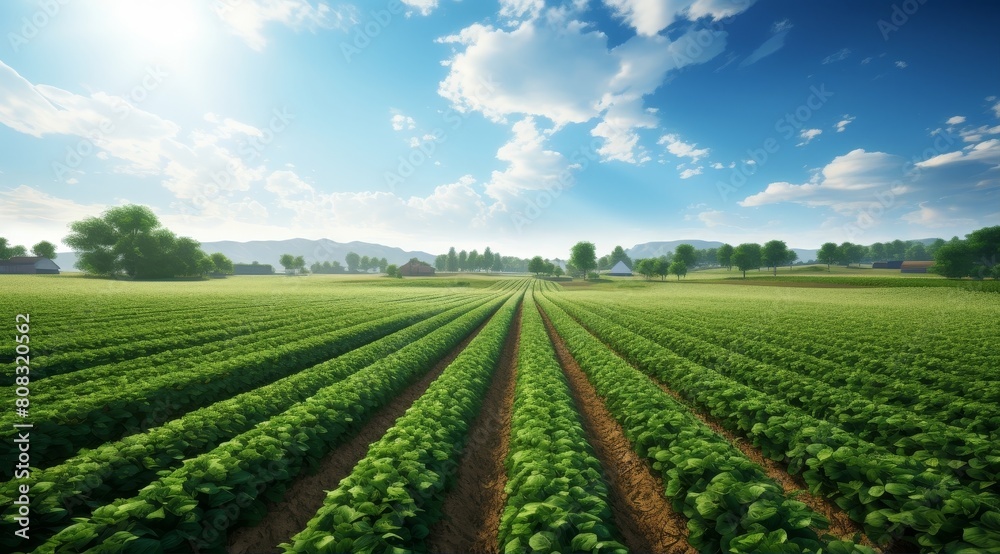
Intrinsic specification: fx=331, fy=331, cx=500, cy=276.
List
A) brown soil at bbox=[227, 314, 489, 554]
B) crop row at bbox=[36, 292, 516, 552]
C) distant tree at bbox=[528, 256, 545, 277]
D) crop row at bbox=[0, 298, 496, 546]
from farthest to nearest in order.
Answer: distant tree at bbox=[528, 256, 545, 277] → brown soil at bbox=[227, 314, 489, 554] → crop row at bbox=[0, 298, 496, 546] → crop row at bbox=[36, 292, 516, 552]

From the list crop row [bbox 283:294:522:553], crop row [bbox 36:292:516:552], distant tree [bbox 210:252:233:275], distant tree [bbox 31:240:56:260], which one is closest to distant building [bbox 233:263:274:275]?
distant tree [bbox 210:252:233:275]

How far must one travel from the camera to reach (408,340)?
65.0ft

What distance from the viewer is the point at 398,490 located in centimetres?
482

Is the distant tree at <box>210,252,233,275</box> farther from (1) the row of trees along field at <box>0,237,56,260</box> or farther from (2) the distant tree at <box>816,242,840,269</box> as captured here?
(2) the distant tree at <box>816,242,840,269</box>

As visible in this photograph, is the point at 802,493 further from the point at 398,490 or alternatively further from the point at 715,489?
the point at 398,490

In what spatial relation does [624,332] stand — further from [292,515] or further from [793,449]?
[292,515]

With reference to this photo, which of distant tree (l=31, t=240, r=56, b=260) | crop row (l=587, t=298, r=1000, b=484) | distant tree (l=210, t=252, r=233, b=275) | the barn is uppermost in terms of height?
distant tree (l=31, t=240, r=56, b=260)

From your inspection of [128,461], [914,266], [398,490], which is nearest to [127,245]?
[128,461]

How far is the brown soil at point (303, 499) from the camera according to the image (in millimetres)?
5594

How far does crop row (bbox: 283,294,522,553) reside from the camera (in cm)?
418

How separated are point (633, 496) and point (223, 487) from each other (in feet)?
24.9

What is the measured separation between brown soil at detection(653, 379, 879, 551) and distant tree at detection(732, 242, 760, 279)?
129 meters

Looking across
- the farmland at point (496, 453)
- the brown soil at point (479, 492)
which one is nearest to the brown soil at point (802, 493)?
the farmland at point (496, 453)

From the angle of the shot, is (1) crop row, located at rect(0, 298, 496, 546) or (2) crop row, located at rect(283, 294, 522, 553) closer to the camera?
(2) crop row, located at rect(283, 294, 522, 553)
